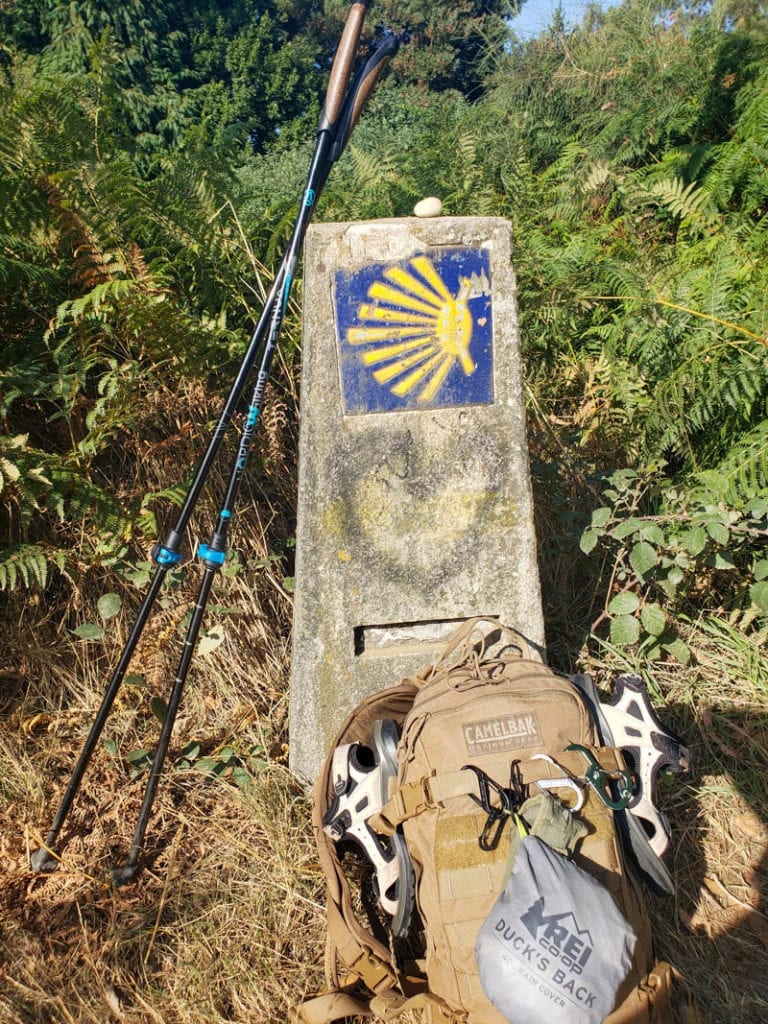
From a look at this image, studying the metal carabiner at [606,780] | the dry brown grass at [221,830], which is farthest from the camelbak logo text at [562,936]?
the dry brown grass at [221,830]

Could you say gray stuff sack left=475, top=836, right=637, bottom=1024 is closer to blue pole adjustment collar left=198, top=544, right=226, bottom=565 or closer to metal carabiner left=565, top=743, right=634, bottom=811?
metal carabiner left=565, top=743, right=634, bottom=811

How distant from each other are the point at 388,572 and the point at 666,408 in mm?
1390

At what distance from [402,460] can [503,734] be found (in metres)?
0.92

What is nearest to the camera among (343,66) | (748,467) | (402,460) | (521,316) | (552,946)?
(552,946)

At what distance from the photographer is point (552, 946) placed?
150 cm

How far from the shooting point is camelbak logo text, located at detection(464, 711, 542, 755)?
1.86 m

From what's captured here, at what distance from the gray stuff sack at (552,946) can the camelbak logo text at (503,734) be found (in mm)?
278

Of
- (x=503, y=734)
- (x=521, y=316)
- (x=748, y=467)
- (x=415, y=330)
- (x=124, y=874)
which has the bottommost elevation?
(x=124, y=874)

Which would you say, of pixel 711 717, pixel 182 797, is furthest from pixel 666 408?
pixel 182 797

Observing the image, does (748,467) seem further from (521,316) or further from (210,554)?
(210,554)

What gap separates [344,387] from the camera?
237 centimetres

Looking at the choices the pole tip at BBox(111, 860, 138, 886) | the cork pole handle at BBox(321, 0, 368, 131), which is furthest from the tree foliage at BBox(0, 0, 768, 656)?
the pole tip at BBox(111, 860, 138, 886)

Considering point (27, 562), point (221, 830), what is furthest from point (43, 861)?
point (27, 562)

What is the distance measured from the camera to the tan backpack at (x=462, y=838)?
1.69m
